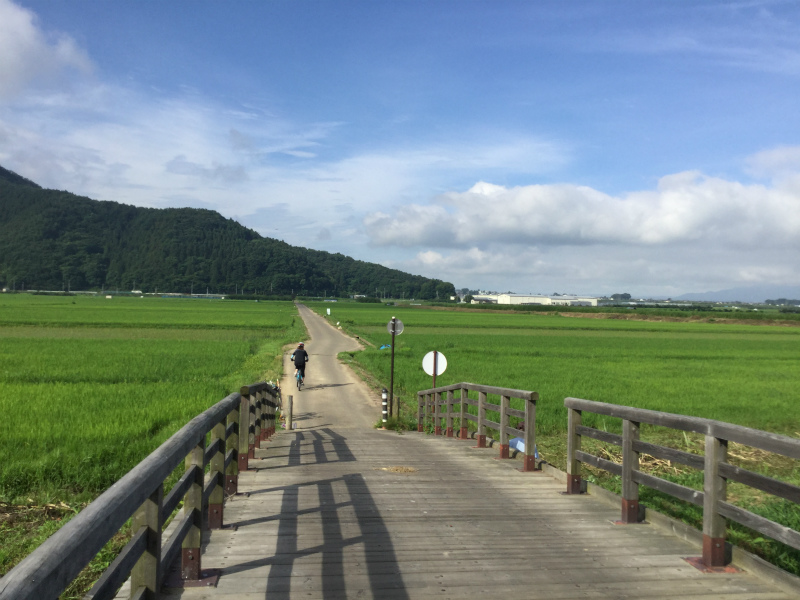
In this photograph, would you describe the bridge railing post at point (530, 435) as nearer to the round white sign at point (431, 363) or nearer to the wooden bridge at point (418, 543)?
the wooden bridge at point (418, 543)

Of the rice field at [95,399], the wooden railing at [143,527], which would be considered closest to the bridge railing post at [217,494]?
the wooden railing at [143,527]

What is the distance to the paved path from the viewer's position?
4.36 meters

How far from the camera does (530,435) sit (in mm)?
8438

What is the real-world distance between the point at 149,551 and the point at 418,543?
7.96 ft

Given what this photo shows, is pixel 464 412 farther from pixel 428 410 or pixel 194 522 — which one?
pixel 194 522

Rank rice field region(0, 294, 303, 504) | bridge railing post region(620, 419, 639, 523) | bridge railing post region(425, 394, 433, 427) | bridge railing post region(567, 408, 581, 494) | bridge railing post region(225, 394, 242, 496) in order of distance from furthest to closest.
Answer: bridge railing post region(425, 394, 433, 427), rice field region(0, 294, 303, 504), bridge railing post region(567, 408, 581, 494), bridge railing post region(225, 394, 242, 496), bridge railing post region(620, 419, 639, 523)

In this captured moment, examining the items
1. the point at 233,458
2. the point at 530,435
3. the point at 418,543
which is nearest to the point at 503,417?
the point at 530,435

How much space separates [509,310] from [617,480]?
13447 centimetres

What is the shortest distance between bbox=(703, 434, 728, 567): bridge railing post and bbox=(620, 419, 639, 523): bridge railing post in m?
1.08

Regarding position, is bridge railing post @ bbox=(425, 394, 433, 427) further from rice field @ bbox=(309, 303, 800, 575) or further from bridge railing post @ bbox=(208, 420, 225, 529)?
bridge railing post @ bbox=(208, 420, 225, 529)

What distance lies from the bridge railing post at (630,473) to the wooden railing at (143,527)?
12.1 ft

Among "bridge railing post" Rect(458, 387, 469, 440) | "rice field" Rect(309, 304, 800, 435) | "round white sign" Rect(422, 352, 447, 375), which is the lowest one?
"rice field" Rect(309, 304, 800, 435)

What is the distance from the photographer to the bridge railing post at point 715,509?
4848mm

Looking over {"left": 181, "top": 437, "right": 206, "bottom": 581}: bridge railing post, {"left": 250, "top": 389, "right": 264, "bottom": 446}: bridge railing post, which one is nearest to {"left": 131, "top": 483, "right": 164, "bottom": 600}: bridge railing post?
{"left": 181, "top": 437, "right": 206, "bottom": 581}: bridge railing post
